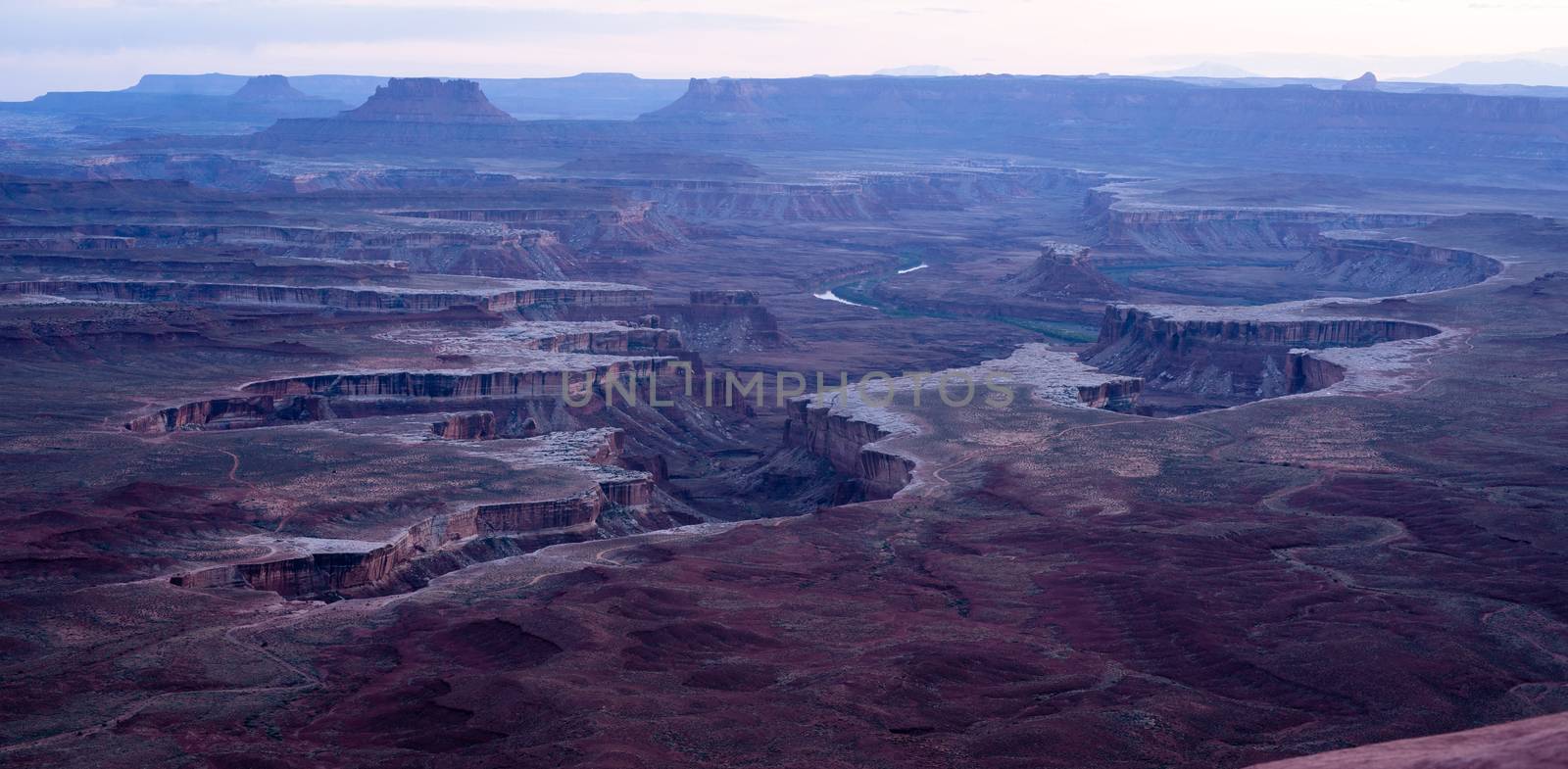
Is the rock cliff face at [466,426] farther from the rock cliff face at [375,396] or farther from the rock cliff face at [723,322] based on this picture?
the rock cliff face at [723,322]

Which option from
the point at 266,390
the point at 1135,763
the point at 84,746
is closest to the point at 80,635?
the point at 84,746

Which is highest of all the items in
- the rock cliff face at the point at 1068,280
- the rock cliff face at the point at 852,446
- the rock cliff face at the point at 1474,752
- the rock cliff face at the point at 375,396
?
the rock cliff face at the point at 1474,752

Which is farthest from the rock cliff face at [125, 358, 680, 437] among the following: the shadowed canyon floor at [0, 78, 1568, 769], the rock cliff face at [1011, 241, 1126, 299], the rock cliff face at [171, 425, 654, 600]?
the rock cliff face at [1011, 241, 1126, 299]

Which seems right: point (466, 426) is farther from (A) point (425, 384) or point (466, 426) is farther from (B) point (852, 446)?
(B) point (852, 446)

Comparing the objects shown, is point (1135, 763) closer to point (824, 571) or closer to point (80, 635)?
point (824, 571)

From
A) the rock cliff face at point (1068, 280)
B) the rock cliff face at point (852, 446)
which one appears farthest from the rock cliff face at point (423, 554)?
the rock cliff face at point (1068, 280)

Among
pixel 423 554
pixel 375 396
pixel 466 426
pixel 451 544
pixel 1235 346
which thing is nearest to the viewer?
pixel 423 554

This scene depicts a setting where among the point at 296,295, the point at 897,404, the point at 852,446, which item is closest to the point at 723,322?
the point at 296,295

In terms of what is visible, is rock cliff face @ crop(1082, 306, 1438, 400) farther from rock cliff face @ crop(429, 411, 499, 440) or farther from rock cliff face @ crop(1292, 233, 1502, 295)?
rock cliff face @ crop(429, 411, 499, 440)
